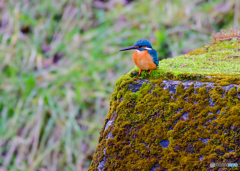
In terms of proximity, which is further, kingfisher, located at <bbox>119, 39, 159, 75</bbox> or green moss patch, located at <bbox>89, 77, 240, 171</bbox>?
kingfisher, located at <bbox>119, 39, 159, 75</bbox>

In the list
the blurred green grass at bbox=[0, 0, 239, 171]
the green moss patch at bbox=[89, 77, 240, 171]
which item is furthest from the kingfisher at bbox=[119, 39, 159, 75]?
the blurred green grass at bbox=[0, 0, 239, 171]

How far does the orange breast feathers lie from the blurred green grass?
8.47 ft

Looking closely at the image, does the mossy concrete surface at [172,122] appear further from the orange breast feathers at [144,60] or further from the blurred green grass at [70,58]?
the blurred green grass at [70,58]

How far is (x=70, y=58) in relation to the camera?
4.86 meters

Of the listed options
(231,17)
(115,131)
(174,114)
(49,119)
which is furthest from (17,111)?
(231,17)

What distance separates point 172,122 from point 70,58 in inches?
143

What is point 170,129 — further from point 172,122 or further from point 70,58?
point 70,58

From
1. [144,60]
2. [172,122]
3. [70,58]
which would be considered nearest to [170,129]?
[172,122]

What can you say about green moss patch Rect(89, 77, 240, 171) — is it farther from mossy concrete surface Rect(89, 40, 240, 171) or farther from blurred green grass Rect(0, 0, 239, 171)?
blurred green grass Rect(0, 0, 239, 171)

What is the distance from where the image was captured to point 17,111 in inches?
167

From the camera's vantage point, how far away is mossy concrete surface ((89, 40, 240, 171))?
4.75ft

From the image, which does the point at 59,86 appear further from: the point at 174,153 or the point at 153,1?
the point at 174,153

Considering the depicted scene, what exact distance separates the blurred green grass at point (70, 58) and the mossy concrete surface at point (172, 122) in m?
2.52

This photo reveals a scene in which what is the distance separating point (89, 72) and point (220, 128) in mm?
3331
